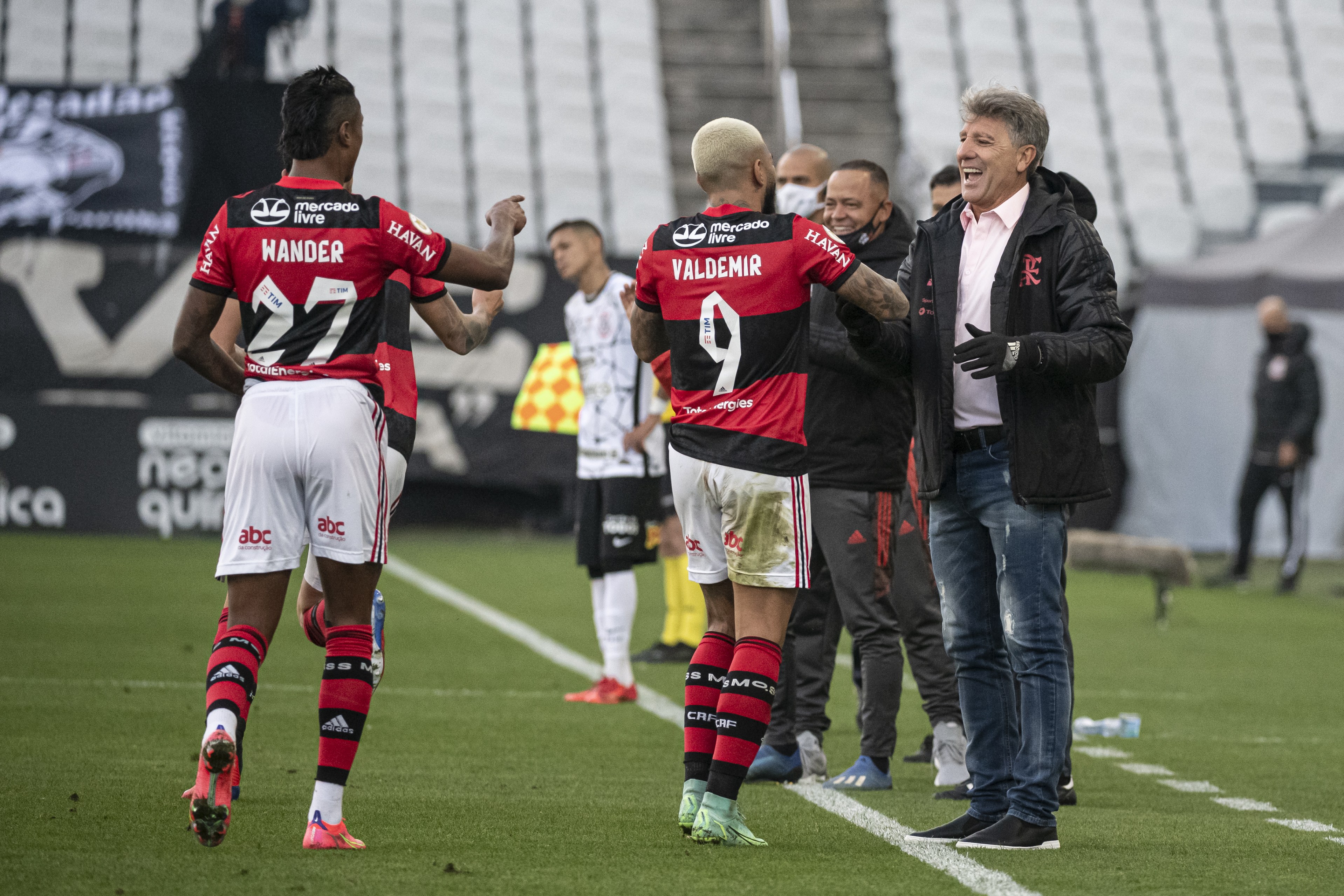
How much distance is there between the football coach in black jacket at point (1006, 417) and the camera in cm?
473

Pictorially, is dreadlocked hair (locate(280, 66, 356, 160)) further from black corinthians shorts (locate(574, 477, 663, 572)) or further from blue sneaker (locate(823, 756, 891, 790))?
black corinthians shorts (locate(574, 477, 663, 572))

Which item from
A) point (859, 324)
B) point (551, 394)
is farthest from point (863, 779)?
point (551, 394)

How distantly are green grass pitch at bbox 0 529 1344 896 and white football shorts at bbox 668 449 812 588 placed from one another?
0.79m

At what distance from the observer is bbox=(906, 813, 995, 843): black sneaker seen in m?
5.02

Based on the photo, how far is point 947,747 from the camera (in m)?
6.25

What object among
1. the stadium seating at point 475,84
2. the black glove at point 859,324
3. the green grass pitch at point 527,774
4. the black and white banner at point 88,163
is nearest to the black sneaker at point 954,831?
the green grass pitch at point 527,774

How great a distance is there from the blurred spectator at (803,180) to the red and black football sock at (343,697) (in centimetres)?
313

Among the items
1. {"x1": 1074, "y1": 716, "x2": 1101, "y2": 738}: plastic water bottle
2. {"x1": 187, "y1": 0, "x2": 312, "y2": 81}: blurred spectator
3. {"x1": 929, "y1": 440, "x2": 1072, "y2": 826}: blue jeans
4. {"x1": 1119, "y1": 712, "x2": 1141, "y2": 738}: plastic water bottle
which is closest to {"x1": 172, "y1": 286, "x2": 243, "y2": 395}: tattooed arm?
{"x1": 929, "y1": 440, "x2": 1072, "y2": 826}: blue jeans

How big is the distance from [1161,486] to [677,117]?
32.4 ft

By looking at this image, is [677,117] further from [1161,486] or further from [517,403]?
[517,403]

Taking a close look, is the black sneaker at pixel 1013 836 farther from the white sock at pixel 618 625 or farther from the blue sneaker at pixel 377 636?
the white sock at pixel 618 625

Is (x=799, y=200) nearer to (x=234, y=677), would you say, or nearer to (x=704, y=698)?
(x=704, y=698)

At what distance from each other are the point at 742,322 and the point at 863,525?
1.49 meters

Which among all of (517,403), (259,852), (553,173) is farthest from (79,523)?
(259,852)
